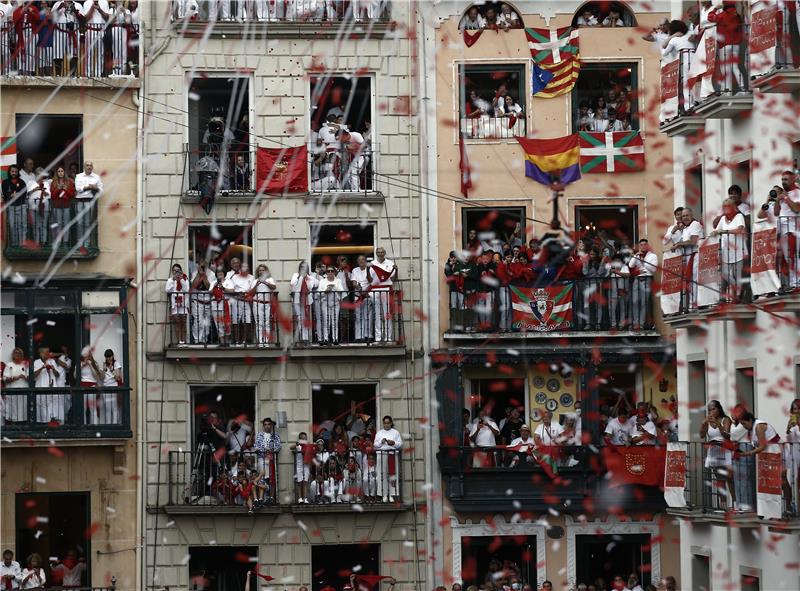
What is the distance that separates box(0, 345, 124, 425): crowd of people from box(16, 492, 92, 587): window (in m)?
1.81

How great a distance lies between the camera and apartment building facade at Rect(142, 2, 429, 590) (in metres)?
41.3

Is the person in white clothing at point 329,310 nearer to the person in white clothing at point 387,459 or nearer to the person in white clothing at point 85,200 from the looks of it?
the person in white clothing at point 387,459

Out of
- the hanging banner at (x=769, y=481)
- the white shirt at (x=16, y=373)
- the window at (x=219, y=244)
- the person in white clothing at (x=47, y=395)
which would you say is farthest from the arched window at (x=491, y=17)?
the hanging banner at (x=769, y=481)

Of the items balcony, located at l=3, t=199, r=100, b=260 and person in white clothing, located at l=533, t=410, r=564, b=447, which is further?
person in white clothing, located at l=533, t=410, r=564, b=447

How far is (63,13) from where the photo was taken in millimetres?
42031

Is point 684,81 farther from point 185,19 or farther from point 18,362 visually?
point 18,362

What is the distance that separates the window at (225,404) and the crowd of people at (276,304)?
1.17 meters

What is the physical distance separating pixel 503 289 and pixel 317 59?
6185 millimetres

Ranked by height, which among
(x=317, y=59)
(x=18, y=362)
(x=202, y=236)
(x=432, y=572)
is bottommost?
(x=432, y=572)

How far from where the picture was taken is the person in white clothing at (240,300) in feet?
136

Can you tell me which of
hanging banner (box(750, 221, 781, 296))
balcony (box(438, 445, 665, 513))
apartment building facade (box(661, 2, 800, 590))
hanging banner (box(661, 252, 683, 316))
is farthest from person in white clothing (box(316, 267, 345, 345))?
hanging banner (box(750, 221, 781, 296))

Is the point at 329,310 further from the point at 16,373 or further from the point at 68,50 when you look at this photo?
the point at 68,50

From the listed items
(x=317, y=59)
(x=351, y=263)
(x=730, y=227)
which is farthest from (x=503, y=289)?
(x=730, y=227)

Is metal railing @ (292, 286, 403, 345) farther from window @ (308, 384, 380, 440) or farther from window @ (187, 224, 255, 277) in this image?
window @ (187, 224, 255, 277)
